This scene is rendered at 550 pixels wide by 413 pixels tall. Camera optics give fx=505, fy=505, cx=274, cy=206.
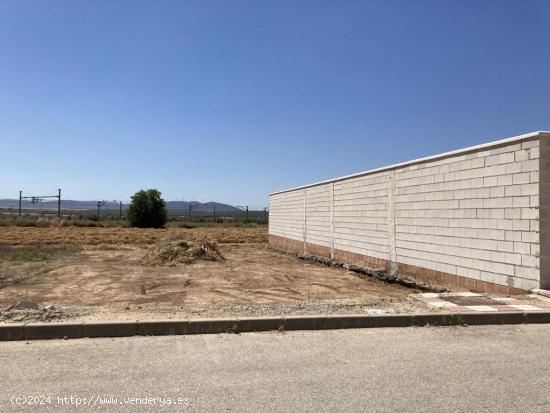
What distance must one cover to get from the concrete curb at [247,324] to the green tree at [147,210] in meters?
42.2

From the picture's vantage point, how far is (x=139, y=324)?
282 inches

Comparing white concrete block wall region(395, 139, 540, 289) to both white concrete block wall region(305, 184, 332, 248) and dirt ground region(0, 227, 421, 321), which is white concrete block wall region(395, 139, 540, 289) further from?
white concrete block wall region(305, 184, 332, 248)

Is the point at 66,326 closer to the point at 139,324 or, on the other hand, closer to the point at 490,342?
the point at 139,324

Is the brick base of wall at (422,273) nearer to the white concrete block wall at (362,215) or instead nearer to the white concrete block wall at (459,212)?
the white concrete block wall at (459,212)

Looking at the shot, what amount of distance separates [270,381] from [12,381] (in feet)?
8.48

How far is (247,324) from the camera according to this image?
7.47 m

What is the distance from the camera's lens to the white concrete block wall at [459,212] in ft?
32.2

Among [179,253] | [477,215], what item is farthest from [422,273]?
[179,253]

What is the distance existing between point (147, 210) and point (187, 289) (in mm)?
37238

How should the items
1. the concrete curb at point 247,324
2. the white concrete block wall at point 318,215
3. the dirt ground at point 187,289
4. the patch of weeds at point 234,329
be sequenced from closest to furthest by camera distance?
the concrete curb at point 247,324
the patch of weeds at point 234,329
the dirt ground at point 187,289
the white concrete block wall at point 318,215

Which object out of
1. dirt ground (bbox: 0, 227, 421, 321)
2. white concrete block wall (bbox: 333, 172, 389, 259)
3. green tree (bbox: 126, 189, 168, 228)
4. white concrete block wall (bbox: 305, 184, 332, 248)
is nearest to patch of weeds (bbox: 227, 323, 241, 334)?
dirt ground (bbox: 0, 227, 421, 321)

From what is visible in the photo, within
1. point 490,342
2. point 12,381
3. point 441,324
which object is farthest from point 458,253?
point 12,381

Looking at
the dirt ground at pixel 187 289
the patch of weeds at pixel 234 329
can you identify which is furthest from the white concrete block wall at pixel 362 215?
the patch of weeds at pixel 234 329

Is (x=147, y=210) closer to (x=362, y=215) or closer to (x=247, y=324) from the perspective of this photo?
(x=362, y=215)
